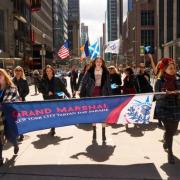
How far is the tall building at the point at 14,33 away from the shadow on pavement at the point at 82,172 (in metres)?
40.6

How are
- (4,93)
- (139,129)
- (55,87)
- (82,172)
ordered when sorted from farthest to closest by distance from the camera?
(139,129), (55,87), (4,93), (82,172)

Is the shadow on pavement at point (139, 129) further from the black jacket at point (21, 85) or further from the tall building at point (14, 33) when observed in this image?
the tall building at point (14, 33)

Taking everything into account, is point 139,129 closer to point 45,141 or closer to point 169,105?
point 45,141

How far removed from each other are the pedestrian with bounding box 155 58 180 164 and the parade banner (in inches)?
13.4

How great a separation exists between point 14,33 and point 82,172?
2400 inches

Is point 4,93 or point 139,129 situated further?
point 139,129

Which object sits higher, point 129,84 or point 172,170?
point 129,84

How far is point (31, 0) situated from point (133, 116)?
218ft

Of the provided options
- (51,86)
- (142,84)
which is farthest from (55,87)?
(142,84)

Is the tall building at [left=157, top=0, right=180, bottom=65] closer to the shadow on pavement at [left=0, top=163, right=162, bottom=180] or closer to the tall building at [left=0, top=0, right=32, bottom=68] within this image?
the tall building at [left=0, top=0, right=32, bottom=68]

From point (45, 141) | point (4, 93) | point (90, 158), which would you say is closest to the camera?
point (4, 93)

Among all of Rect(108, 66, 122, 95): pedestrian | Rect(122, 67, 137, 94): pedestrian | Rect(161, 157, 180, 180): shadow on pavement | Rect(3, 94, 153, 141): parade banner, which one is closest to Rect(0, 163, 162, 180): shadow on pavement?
Rect(161, 157, 180, 180): shadow on pavement

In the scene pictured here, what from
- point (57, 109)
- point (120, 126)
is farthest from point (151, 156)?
point (120, 126)

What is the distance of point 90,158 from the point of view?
25.0 ft
